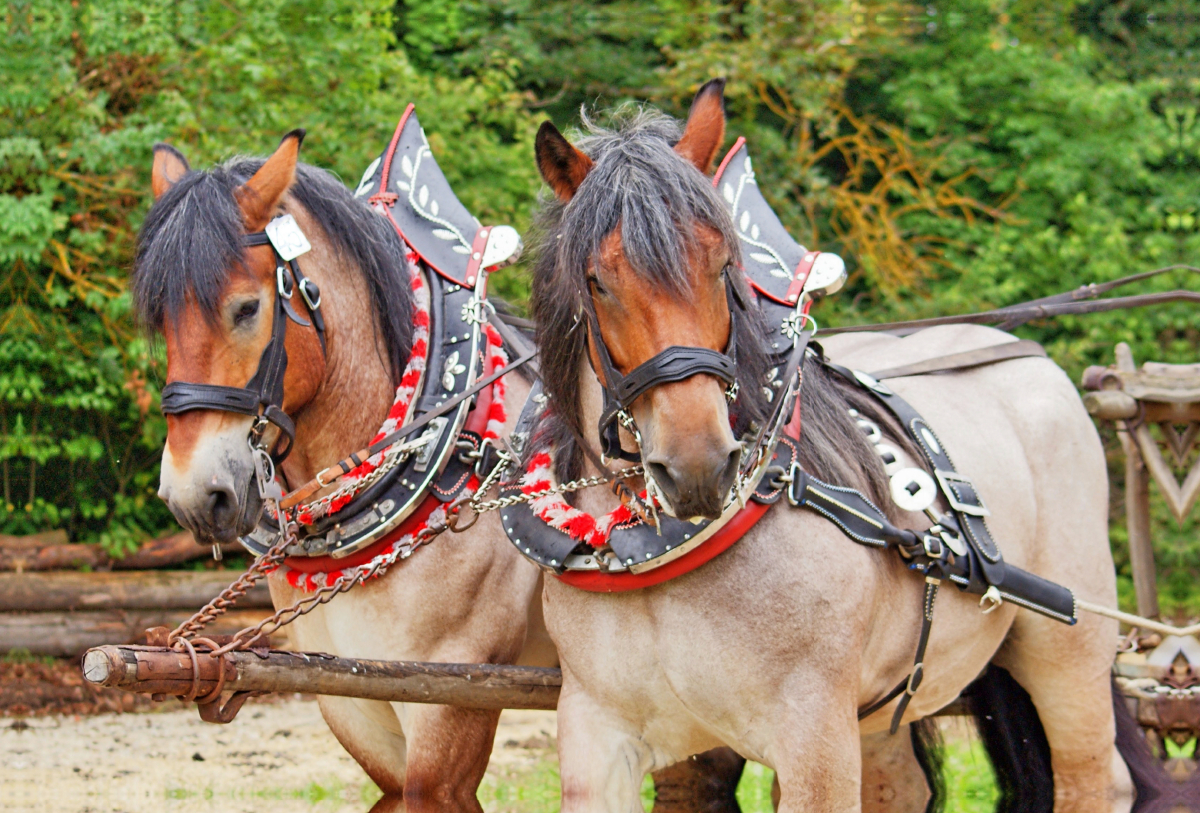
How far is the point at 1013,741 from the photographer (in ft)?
10.9

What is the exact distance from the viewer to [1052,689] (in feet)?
10.5

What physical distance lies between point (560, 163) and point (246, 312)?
75cm

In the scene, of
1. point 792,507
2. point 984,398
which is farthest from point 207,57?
point 792,507

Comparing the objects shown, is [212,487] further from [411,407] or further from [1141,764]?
[1141,764]

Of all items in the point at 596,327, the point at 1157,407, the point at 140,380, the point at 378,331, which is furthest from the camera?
the point at 140,380

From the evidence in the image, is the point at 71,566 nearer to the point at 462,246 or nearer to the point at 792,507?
the point at 462,246

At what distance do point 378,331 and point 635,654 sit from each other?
109cm

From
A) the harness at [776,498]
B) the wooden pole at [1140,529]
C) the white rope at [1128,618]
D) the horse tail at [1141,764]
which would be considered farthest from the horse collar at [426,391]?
the wooden pole at [1140,529]

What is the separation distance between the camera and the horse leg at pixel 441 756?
8.76 feet

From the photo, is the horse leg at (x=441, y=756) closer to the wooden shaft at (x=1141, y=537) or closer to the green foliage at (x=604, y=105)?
the wooden shaft at (x=1141, y=537)

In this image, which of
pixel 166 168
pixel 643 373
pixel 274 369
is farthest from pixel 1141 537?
pixel 166 168

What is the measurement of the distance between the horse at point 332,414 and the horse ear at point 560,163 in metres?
0.67

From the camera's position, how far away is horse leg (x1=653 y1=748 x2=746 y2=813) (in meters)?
3.49

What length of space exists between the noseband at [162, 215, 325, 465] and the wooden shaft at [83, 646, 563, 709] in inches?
18.1
